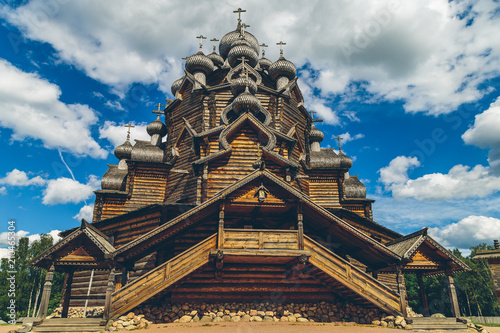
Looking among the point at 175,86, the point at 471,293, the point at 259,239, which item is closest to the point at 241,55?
the point at 175,86

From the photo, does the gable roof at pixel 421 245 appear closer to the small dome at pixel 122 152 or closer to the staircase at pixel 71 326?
the staircase at pixel 71 326

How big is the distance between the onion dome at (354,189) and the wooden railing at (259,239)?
522 inches

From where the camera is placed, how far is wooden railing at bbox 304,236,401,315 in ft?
32.6

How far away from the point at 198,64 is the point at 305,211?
1557cm

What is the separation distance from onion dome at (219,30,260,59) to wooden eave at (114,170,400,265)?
60.8ft

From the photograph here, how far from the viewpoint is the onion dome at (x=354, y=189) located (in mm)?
22406

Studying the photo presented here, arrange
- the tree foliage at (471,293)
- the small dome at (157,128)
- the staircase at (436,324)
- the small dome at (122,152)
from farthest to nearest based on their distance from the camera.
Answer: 1. the tree foliage at (471,293)
2. the small dome at (122,152)
3. the small dome at (157,128)
4. the staircase at (436,324)

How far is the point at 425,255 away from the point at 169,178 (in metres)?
14.7

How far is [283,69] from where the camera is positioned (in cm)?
2262

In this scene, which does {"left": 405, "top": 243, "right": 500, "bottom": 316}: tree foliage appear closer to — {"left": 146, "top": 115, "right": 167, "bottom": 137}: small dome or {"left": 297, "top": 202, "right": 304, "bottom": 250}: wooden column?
{"left": 297, "top": 202, "right": 304, "bottom": 250}: wooden column

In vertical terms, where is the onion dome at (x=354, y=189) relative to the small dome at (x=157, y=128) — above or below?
below

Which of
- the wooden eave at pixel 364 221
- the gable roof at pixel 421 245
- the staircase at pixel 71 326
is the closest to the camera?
the staircase at pixel 71 326

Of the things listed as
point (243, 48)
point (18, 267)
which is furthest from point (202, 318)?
point (18, 267)

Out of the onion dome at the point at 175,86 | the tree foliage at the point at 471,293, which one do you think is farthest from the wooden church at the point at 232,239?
the tree foliage at the point at 471,293
